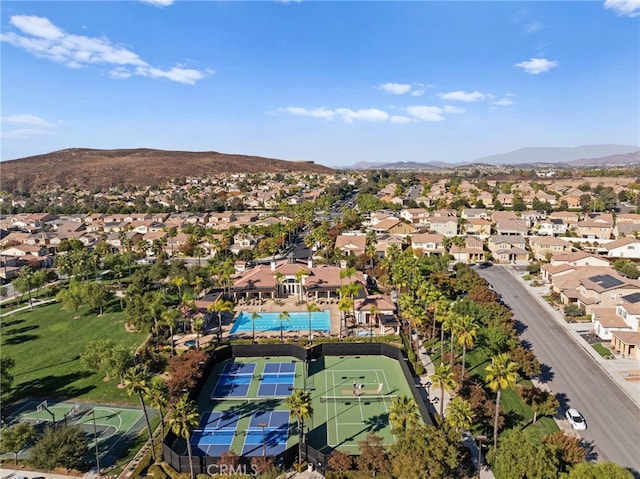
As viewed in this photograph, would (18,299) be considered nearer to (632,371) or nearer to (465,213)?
(632,371)

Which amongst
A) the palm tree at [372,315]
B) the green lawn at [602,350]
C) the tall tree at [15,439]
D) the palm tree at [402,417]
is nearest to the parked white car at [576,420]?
the green lawn at [602,350]

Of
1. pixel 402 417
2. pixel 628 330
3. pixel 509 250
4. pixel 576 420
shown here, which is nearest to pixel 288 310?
pixel 402 417

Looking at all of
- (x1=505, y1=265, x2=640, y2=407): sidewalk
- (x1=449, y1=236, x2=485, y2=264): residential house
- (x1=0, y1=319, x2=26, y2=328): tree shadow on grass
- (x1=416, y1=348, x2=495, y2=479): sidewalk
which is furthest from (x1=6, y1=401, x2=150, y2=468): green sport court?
(x1=449, y1=236, x2=485, y2=264): residential house

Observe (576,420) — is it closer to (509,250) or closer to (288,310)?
(288,310)

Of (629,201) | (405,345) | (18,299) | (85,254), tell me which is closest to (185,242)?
(85,254)

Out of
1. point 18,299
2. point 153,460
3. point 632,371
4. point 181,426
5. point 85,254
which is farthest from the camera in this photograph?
point 85,254

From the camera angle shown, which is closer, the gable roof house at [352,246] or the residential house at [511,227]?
the gable roof house at [352,246]

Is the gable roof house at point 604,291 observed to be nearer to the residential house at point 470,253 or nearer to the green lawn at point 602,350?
the green lawn at point 602,350
